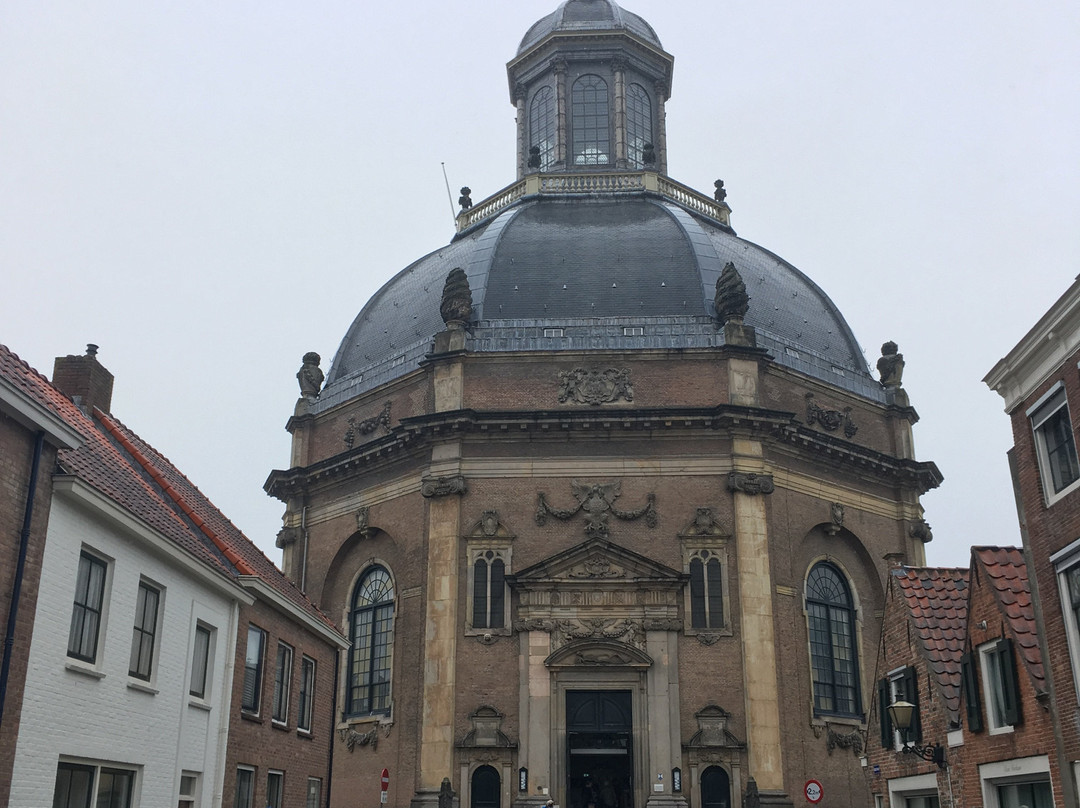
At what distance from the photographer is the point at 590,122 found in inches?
1875

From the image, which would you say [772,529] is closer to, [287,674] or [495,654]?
[495,654]

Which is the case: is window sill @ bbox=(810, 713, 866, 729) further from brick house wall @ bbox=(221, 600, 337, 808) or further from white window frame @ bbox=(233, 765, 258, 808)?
white window frame @ bbox=(233, 765, 258, 808)

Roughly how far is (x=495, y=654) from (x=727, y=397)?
961cm

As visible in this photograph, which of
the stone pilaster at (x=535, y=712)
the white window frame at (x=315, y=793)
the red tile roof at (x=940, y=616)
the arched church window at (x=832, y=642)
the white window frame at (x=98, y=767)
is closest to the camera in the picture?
the white window frame at (x=98, y=767)

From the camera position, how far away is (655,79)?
49250 mm

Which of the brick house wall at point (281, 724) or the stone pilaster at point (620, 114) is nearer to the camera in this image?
the brick house wall at point (281, 724)

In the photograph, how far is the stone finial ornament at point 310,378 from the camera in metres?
39.1

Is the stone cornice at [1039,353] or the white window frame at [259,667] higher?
the stone cornice at [1039,353]

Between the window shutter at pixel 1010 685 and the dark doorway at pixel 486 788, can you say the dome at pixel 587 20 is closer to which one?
the dark doorway at pixel 486 788

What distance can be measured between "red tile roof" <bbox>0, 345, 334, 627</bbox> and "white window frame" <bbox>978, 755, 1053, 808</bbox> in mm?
12243

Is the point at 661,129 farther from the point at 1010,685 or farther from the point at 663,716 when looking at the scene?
the point at 1010,685

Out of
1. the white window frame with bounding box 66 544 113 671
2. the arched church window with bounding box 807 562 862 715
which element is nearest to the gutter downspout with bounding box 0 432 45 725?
the white window frame with bounding box 66 544 113 671

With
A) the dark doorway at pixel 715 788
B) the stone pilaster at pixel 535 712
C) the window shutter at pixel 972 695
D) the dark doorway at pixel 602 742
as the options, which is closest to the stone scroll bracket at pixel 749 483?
→ the dark doorway at pixel 602 742

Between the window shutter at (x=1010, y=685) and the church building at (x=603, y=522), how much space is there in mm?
13156
